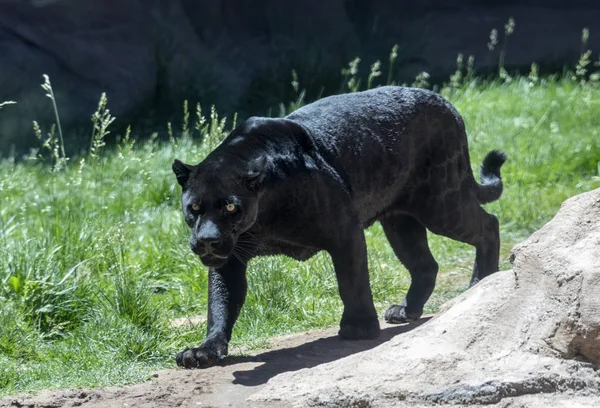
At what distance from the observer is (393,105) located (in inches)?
257

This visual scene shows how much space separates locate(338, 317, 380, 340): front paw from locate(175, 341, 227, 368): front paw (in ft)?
2.36

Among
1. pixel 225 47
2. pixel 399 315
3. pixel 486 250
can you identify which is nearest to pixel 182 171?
pixel 399 315

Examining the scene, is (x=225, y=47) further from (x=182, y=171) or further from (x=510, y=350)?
(x=510, y=350)

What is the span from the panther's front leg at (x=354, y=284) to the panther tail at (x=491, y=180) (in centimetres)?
155

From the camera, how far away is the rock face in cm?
427

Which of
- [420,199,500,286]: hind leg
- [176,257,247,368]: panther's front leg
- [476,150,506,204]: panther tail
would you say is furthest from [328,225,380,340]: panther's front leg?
[476,150,506,204]: panther tail

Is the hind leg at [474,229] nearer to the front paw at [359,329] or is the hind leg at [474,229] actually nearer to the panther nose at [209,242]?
the front paw at [359,329]

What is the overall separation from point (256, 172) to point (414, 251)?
1759 millimetres

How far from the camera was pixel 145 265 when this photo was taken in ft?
25.6

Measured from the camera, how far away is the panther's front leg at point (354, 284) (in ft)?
19.3

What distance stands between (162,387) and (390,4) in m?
9.12

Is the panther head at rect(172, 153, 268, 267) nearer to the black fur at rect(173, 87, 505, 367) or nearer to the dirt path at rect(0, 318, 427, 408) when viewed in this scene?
the black fur at rect(173, 87, 505, 367)

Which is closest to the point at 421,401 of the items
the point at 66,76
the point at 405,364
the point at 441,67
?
the point at 405,364

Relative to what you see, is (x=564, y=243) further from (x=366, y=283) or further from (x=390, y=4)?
(x=390, y=4)
